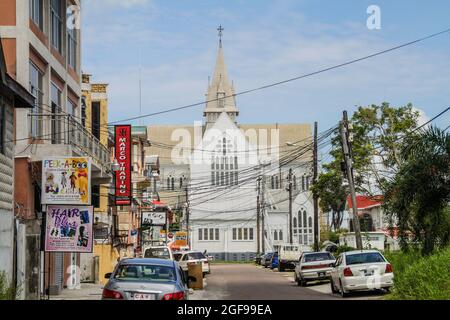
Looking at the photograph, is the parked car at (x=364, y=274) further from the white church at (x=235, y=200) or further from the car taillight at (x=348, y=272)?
the white church at (x=235, y=200)

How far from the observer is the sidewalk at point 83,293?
30281 millimetres

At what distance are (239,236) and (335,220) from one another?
21.9 m

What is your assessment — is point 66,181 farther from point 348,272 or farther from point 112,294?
point 348,272

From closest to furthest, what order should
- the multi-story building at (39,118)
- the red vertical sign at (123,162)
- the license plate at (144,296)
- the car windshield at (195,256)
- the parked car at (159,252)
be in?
the license plate at (144,296) → the multi-story building at (39,118) → the parked car at (159,252) → the red vertical sign at (123,162) → the car windshield at (195,256)

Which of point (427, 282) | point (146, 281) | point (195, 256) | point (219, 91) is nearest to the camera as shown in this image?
point (146, 281)

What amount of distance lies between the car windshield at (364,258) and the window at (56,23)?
14.1 m

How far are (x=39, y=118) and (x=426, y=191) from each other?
13.9 metres

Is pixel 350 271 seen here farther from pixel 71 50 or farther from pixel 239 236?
pixel 239 236

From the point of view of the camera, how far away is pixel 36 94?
30781mm

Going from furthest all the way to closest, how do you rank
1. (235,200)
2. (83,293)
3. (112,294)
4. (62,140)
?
(235,200)
(83,293)
(62,140)
(112,294)

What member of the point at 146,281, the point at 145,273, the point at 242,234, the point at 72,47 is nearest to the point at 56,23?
the point at 72,47

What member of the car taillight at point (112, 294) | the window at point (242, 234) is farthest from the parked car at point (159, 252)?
the window at point (242, 234)

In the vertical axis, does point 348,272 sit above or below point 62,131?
below
